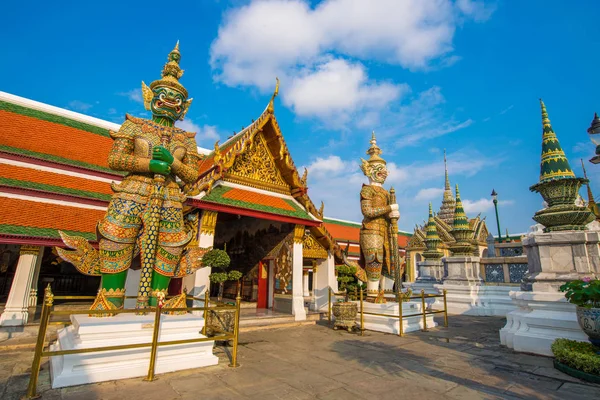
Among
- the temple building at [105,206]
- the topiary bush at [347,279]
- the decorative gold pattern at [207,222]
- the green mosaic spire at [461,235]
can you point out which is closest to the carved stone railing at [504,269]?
the green mosaic spire at [461,235]

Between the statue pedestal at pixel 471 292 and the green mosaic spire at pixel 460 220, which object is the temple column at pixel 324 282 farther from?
the green mosaic spire at pixel 460 220

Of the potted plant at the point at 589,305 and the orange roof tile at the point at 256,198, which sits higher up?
the orange roof tile at the point at 256,198

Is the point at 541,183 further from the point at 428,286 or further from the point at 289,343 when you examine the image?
the point at 428,286

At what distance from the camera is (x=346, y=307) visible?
7.59 meters

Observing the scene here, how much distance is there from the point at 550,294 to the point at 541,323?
1.65ft

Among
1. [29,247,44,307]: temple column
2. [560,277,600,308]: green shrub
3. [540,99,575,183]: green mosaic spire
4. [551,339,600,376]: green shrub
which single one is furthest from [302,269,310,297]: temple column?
[560,277,600,308]: green shrub

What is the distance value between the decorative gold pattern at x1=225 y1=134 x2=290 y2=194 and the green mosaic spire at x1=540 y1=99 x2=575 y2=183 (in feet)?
22.9

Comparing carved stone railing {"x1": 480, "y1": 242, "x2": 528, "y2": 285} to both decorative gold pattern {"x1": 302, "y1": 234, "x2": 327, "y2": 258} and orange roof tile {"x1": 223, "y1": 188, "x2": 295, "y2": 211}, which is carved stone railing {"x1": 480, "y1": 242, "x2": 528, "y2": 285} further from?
orange roof tile {"x1": 223, "y1": 188, "x2": 295, "y2": 211}

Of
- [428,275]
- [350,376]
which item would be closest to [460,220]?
[428,275]

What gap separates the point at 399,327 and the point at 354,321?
110 cm

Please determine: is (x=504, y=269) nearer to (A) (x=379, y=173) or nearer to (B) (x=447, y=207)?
(A) (x=379, y=173)

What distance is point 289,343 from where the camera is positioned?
6.22m

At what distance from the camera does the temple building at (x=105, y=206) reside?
295 inches

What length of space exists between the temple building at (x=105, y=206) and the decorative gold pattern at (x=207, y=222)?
0.03 meters
